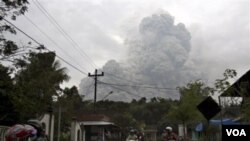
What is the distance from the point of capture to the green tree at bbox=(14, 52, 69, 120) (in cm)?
2055

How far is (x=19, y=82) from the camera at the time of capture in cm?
2033

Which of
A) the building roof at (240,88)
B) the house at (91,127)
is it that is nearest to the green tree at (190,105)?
the house at (91,127)

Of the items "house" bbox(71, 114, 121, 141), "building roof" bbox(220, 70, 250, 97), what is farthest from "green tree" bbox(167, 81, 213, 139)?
"building roof" bbox(220, 70, 250, 97)

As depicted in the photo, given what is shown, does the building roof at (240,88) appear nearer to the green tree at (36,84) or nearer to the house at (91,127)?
the green tree at (36,84)

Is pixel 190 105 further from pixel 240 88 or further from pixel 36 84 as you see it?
pixel 240 88

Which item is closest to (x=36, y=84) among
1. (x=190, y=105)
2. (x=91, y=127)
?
(x=190, y=105)

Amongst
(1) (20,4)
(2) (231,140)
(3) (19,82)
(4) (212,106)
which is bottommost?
(2) (231,140)

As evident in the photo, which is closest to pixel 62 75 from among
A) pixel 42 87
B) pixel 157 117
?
pixel 42 87

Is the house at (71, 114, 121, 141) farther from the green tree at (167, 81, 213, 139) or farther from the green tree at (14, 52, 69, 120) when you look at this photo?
the green tree at (167, 81, 213, 139)

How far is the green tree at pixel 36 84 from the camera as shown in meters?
20.5

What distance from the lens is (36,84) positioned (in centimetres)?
2752

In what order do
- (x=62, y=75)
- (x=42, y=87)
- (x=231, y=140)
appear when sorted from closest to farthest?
(x=231, y=140), (x=42, y=87), (x=62, y=75)

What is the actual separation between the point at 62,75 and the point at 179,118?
34.5ft

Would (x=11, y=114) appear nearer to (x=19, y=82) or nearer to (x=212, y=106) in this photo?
(x=19, y=82)
